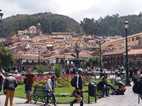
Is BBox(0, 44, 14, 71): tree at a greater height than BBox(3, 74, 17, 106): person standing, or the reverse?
BBox(3, 74, 17, 106): person standing

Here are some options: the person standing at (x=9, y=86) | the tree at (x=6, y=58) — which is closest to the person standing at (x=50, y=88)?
the person standing at (x=9, y=86)

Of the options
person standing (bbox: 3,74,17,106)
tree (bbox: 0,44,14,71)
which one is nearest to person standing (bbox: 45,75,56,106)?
person standing (bbox: 3,74,17,106)

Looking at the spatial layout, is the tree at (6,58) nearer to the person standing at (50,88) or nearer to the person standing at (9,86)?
the person standing at (50,88)

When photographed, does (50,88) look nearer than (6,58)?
Yes

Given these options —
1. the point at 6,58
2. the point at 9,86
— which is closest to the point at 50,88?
the point at 9,86

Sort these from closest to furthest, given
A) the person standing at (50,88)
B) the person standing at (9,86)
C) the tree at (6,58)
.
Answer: the person standing at (9,86) → the person standing at (50,88) → the tree at (6,58)

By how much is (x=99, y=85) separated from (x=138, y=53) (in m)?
45.8

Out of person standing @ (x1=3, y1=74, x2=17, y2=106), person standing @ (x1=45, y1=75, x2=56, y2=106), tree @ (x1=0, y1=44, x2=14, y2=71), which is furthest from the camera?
tree @ (x1=0, y1=44, x2=14, y2=71)

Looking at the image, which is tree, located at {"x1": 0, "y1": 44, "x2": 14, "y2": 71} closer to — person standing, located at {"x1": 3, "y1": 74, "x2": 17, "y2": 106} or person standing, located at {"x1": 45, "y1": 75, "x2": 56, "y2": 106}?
person standing, located at {"x1": 45, "y1": 75, "x2": 56, "y2": 106}

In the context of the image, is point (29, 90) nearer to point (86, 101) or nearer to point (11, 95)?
point (86, 101)

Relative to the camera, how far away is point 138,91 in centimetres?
2034

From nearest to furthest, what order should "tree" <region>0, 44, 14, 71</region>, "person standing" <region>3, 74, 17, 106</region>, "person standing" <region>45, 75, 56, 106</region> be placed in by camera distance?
"person standing" <region>3, 74, 17, 106</region> < "person standing" <region>45, 75, 56, 106</region> < "tree" <region>0, 44, 14, 71</region>

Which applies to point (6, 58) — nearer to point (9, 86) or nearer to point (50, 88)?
point (50, 88)

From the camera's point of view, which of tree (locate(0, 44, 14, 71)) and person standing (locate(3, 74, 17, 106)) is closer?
person standing (locate(3, 74, 17, 106))
